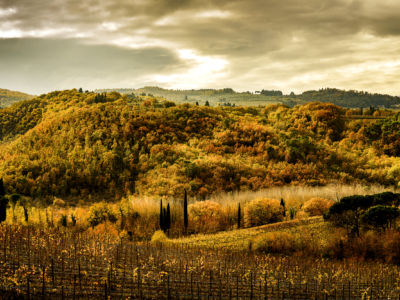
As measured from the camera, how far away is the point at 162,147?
3703 cm

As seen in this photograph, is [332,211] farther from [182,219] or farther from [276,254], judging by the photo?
[182,219]

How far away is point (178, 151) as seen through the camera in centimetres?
3678

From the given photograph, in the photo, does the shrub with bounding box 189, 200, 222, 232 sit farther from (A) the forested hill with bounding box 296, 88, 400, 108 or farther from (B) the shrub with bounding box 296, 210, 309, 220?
(A) the forested hill with bounding box 296, 88, 400, 108

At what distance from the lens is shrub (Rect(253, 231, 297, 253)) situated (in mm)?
18109

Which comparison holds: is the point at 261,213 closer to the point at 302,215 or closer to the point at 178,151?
the point at 302,215

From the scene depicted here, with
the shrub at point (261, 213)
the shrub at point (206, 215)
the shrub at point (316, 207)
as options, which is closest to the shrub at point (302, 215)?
the shrub at point (316, 207)

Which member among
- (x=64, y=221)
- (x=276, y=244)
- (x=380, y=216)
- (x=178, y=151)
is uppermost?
(x=178, y=151)

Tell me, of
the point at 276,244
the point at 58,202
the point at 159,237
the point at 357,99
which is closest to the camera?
the point at 276,244

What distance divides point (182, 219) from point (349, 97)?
180m

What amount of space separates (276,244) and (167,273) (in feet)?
22.9

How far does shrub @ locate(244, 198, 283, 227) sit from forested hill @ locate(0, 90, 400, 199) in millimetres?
6601

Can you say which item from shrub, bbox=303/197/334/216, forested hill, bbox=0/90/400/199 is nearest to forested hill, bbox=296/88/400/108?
forested hill, bbox=0/90/400/199

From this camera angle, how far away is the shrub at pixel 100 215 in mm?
22594

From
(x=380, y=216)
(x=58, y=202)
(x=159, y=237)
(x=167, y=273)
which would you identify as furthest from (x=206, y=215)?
(x=58, y=202)
